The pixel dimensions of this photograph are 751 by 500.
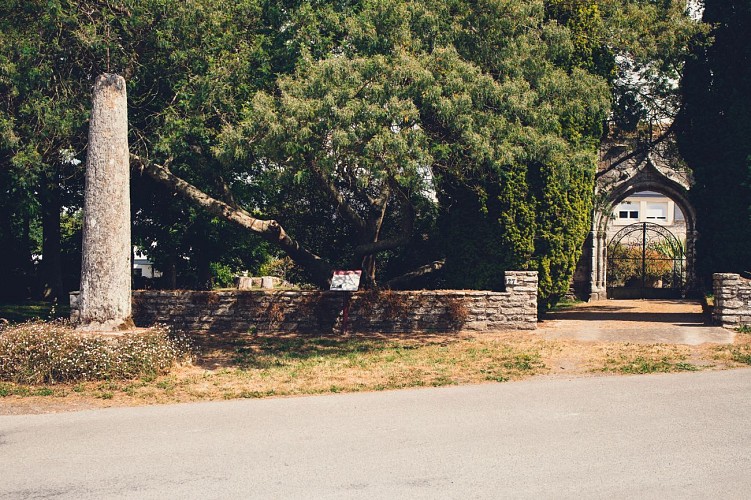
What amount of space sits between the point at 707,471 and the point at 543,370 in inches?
218

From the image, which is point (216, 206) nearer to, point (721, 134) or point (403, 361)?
point (403, 361)

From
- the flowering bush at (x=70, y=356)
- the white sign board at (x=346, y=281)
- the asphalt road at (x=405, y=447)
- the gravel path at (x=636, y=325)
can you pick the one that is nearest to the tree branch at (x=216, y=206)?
the white sign board at (x=346, y=281)

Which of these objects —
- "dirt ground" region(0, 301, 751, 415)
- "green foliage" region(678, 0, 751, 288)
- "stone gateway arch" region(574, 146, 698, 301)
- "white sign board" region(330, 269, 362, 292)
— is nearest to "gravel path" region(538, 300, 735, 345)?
"dirt ground" region(0, 301, 751, 415)

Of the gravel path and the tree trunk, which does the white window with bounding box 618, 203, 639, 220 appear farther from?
the tree trunk

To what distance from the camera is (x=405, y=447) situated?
701cm

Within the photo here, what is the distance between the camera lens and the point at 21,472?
6352 millimetres

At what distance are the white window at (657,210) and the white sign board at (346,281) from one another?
58.8 meters

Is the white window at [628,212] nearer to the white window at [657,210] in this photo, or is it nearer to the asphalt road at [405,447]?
the white window at [657,210]

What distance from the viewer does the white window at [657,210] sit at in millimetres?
68375

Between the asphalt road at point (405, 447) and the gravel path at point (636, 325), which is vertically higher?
the gravel path at point (636, 325)

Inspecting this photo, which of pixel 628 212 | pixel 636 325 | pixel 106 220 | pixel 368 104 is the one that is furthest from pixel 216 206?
pixel 628 212

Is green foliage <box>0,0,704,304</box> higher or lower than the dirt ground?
higher

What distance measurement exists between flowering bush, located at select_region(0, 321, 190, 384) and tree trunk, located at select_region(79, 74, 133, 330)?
60 centimetres

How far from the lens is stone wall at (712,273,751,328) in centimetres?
1614
